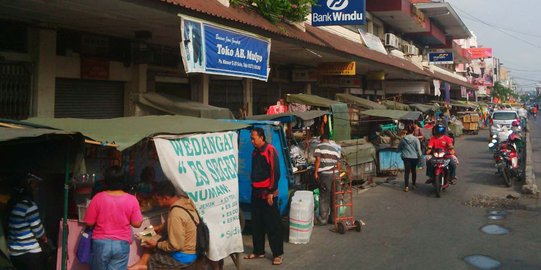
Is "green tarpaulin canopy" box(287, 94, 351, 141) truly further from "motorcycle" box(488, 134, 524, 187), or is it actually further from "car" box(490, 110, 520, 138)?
"car" box(490, 110, 520, 138)

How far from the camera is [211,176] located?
5281mm

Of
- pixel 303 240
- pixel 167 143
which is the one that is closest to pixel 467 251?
pixel 303 240

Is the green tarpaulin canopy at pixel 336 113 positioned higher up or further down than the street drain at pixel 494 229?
higher up

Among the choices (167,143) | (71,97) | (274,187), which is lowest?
(274,187)

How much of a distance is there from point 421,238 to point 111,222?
4703 millimetres

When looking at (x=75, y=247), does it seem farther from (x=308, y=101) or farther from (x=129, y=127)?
(x=308, y=101)

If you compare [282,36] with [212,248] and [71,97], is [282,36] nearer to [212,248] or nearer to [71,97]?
[71,97]

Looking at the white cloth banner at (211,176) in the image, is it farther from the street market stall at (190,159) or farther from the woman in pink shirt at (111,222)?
the woman in pink shirt at (111,222)

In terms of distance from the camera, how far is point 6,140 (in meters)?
3.57

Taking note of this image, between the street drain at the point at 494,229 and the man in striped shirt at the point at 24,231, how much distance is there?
6425mm

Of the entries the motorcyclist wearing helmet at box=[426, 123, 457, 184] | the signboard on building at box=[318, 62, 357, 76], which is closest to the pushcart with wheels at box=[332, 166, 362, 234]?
the motorcyclist wearing helmet at box=[426, 123, 457, 184]

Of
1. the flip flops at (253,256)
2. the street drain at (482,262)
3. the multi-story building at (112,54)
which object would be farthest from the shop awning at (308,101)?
the street drain at (482,262)

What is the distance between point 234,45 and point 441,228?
4708mm

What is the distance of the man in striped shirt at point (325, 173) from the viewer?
26.5 feet
